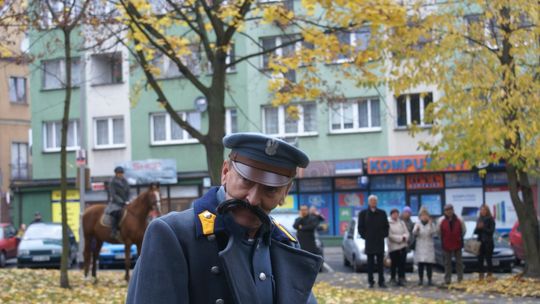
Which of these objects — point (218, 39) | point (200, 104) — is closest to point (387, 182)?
point (200, 104)

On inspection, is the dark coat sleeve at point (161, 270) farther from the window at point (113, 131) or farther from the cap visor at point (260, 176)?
the window at point (113, 131)

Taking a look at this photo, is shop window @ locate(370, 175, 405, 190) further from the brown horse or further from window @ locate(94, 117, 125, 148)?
the brown horse

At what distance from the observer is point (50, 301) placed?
1329cm

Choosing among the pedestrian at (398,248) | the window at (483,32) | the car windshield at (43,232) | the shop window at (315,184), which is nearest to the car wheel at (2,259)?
the car windshield at (43,232)

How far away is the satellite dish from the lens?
41.8m

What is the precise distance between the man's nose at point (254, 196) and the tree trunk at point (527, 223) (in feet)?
56.9

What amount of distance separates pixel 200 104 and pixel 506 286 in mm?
25211

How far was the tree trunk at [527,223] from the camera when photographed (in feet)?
65.0

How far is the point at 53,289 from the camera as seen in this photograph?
1569 centimetres

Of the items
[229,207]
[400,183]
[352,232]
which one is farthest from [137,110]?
[229,207]

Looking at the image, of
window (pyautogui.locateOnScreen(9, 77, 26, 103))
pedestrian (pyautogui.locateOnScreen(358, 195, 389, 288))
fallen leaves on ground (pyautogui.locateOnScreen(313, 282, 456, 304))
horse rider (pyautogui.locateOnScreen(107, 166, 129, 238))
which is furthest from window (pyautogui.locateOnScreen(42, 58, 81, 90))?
fallen leaves on ground (pyautogui.locateOnScreen(313, 282, 456, 304))

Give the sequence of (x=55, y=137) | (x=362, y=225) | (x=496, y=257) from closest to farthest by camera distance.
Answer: (x=362, y=225) < (x=496, y=257) < (x=55, y=137)

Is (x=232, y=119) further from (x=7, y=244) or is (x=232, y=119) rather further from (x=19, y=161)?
(x=19, y=161)

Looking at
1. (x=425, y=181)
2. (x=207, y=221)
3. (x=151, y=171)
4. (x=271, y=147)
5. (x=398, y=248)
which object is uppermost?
(x=271, y=147)
